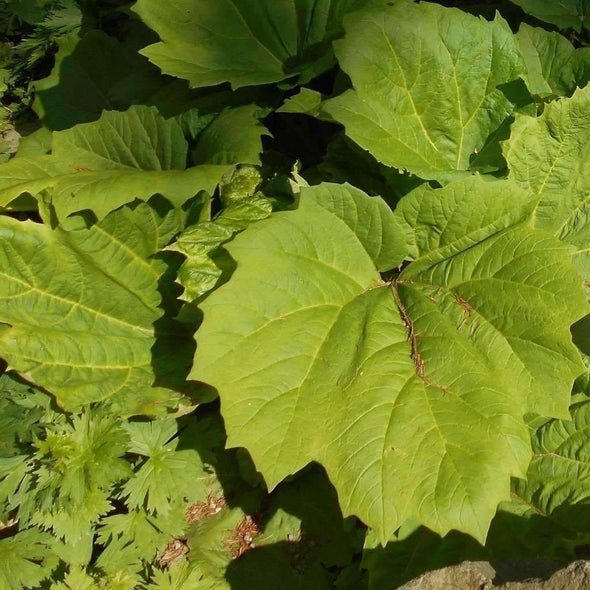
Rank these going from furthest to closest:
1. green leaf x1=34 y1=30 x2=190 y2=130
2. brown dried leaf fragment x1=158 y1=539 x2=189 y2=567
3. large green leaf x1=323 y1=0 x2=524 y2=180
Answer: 1. green leaf x1=34 y1=30 x2=190 y2=130
2. brown dried leaf fragment x1=158 y1=539 x2=189 y2=567
3. large green leaf x1=323 y1=0 x2=524 y2=180

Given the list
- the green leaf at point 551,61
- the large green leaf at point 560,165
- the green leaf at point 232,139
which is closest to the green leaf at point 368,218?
the green leaf at point 232,139

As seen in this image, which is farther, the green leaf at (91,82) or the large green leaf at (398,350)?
the green leaf at (91,82)

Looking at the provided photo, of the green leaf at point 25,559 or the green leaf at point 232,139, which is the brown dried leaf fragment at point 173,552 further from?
the green leaf at point 232,139

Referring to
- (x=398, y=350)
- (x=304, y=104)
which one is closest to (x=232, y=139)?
(x=304, y=104)

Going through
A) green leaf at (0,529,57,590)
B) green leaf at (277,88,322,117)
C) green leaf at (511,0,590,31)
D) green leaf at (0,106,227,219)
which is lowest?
green leaf at (0,529,57,590)

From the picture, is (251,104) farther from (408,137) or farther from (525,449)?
(525,449)

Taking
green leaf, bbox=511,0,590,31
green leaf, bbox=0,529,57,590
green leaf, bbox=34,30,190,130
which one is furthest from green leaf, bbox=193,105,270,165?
green leaf, bbox=0,529,57,590

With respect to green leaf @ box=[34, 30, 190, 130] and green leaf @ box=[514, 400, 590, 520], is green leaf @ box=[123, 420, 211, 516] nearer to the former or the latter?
green leaf @ box=[514, 400, 590, 520]

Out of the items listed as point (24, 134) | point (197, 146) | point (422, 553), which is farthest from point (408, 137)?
point (24, 134)
